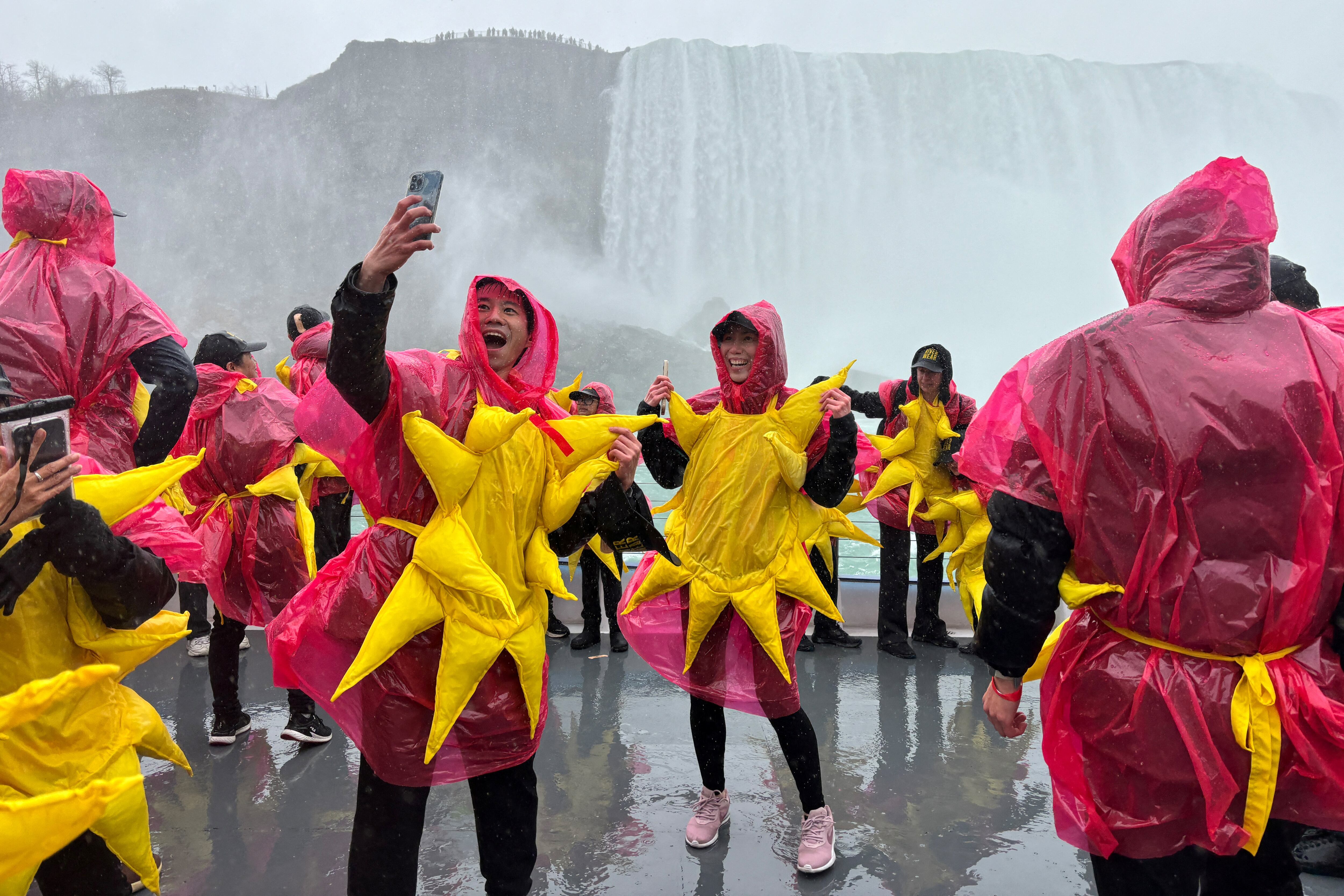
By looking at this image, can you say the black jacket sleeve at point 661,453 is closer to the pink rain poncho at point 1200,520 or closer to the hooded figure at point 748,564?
the hooded figure at point 748,564

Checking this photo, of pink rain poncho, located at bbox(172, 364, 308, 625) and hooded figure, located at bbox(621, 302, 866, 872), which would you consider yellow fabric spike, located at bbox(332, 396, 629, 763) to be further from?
pink rain poncho, located at bbox(172, 364, 308, 625)

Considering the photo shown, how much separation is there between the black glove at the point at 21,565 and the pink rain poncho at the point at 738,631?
158 cm

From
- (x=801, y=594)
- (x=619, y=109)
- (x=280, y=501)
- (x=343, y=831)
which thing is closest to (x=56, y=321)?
(x=280, y=501)

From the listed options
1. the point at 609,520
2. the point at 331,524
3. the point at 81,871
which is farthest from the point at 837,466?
the point at 331,524

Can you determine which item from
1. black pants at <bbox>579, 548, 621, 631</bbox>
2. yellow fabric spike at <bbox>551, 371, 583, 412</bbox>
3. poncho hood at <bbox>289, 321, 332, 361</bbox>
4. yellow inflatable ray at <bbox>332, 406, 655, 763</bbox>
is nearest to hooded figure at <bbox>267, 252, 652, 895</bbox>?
yellow inflatable ray at <bbox>332, 406, 655, 763</bbox>

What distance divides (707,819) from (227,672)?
6.87 feet

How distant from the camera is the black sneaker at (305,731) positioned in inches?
123

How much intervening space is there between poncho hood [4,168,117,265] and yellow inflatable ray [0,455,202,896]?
51.0 inches

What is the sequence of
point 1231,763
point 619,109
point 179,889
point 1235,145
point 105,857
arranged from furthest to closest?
1. point 619,109
2. point 1235,145
3. point 179,889
4. point 105,857
5. point 1231,763

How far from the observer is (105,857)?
1.53m

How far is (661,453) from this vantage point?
269 centimetres

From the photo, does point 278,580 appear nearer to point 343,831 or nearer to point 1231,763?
point 343,831

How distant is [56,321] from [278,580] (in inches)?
50.8

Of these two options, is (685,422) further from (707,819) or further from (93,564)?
(93,564)
